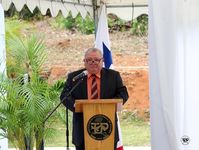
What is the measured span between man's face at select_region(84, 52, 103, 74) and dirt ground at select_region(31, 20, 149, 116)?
284 inches

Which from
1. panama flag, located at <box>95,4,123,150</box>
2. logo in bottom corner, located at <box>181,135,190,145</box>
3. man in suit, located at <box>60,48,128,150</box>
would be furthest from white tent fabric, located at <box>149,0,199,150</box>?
panama flag, located at <box>95,4,123,150</box>

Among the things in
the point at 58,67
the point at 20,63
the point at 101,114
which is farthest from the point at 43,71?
the point at 58,67

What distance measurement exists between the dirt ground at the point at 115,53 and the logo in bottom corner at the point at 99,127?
305 inches

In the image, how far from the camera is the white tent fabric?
2492 millimetres

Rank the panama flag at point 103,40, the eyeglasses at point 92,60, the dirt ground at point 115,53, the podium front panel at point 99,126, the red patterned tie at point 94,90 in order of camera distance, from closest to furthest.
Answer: the podium front panel at point 99,126 < the eyeglasses at point 92,60 < the red patterned tie at point 94,90 < the panama flag at point 103,40 < the dirt ground at point 115,53

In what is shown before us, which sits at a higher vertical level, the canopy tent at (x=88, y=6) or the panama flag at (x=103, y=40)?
the canopy tent at (x=88, y=6)

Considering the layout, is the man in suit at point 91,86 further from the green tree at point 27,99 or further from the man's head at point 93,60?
the green tree at point 27,99

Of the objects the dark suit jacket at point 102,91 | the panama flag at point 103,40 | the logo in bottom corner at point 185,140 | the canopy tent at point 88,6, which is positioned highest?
the canopy tent at point 88,6

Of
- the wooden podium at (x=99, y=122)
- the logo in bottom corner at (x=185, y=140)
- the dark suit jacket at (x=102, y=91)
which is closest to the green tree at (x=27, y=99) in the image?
the dark suit jacket at (x=102, y=91)

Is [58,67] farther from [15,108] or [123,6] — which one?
[15,108]

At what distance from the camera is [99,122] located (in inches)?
112

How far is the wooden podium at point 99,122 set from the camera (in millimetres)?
2816

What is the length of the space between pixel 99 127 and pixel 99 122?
0.04 metres

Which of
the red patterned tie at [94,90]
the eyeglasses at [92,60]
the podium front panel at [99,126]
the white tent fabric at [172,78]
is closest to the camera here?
the white tent fabric at [172,78]
